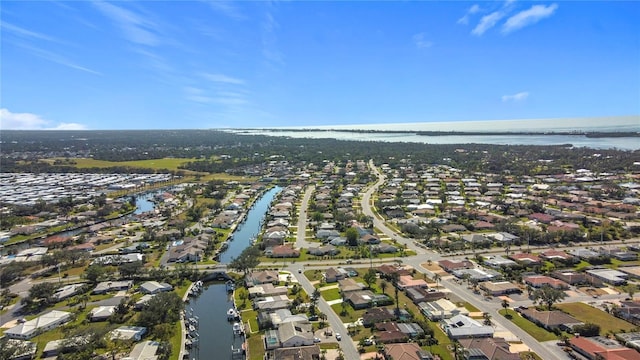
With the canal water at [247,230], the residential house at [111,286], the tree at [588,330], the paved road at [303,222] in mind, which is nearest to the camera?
the tree at [588,330]

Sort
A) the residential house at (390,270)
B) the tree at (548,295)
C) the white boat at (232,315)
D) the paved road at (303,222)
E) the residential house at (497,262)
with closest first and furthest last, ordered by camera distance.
→ the tree at (548,295) → the white boat at (232,315) → the residential house at (390,270) → the residential house at (497,262) → the paved road at (303,222)

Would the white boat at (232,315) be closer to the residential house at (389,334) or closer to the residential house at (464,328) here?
the residential house at (389,334)

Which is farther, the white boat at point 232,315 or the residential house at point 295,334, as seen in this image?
the white boat at point 232,315


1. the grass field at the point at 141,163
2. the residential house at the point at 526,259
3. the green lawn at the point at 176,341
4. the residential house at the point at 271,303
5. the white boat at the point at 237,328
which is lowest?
the grass field at the point at 141,163

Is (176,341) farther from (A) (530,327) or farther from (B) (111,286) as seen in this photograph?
(A) (530,327)

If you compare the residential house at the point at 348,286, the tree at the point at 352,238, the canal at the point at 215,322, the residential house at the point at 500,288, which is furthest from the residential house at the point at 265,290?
the residential house at the point at 500,288

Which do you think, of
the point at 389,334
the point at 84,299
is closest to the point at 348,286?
the point at 389,334
